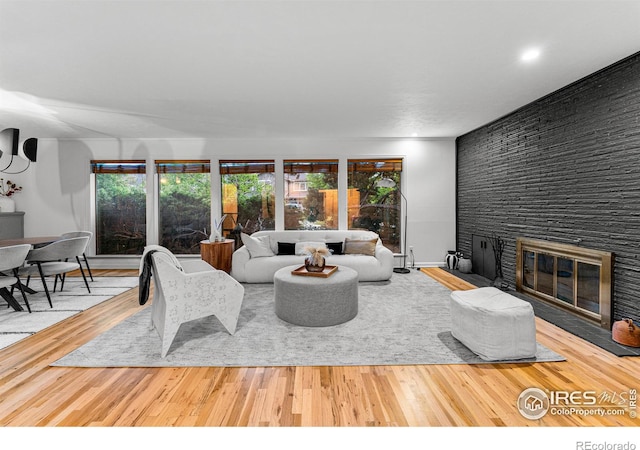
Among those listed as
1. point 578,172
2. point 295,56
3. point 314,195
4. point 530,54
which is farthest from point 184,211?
point 578,172

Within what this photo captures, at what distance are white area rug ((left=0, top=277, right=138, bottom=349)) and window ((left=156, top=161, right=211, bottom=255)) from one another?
1.23 metres

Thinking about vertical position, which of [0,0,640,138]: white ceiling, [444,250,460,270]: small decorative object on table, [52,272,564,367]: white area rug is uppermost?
[0,0,640,138]: white ceiling

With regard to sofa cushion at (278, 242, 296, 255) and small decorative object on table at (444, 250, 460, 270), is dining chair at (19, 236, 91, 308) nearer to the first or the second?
sofa cushion at (278, 242, 296, 255)

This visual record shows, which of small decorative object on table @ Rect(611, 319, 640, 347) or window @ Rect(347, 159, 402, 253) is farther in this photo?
window @ Rect(347, 159, 402, 253)

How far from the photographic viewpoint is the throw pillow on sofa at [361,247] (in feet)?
17.3

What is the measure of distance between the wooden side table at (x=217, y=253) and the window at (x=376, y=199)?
239 cm

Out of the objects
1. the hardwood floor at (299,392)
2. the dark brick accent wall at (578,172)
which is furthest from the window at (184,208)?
the dark brick accent wall at (578,172)

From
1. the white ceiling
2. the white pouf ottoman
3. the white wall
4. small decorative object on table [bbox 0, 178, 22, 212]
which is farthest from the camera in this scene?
the white wall

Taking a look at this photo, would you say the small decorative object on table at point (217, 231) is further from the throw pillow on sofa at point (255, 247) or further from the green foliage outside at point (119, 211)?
the green foliage outside at point (119, 211)

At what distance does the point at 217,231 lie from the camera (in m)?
5.62

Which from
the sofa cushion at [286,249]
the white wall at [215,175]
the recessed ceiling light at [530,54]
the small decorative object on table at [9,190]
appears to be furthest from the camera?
the white wall at [215,175]

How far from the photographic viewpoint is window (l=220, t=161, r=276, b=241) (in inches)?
248

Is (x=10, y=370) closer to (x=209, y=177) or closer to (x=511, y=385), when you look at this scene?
(x=511, y=385)

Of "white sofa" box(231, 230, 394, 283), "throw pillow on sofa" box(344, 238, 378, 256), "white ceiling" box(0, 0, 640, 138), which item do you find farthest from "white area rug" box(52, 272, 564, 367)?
"white ceiling" box(0, 0, 640, 138)
